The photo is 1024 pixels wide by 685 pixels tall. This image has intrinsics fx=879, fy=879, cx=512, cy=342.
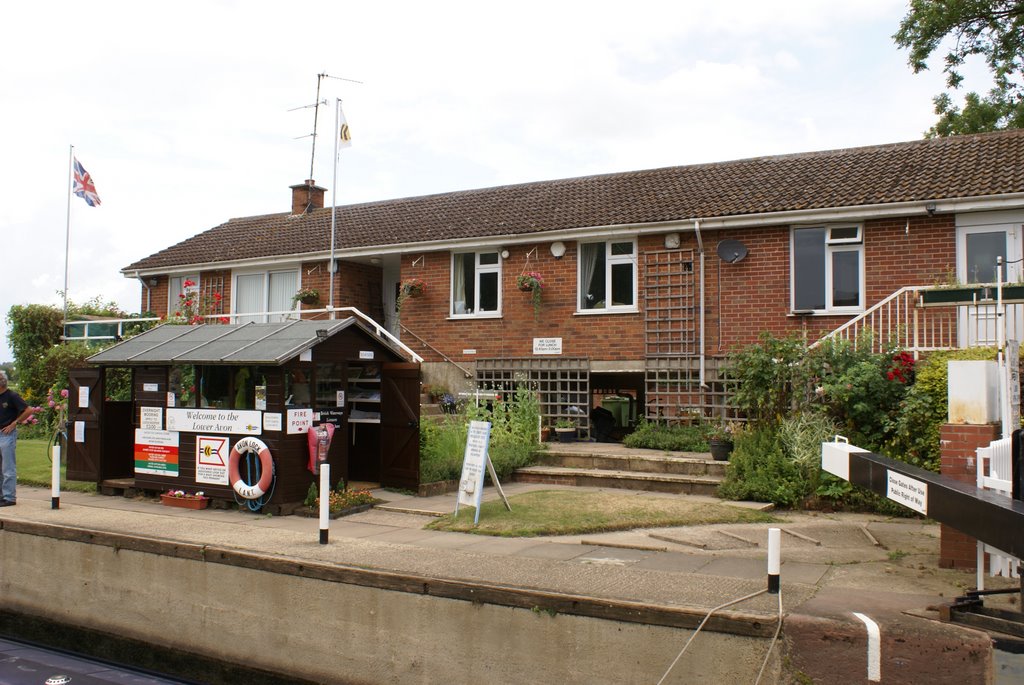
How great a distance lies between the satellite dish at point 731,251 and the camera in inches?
632

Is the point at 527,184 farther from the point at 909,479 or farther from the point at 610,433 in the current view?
the point at 909,479

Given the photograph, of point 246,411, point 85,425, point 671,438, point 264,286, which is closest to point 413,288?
point 264,286

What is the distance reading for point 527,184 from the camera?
21.9m

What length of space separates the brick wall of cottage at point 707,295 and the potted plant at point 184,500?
7.99 m

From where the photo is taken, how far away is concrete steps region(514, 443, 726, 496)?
1210cm

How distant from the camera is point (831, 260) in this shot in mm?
15531

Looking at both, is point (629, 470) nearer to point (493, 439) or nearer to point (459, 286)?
point (493, 439)

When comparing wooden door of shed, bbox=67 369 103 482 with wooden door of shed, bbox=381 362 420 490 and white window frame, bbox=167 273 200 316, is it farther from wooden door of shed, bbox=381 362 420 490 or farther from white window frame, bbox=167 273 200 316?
white window frame, bbox=167 273 200 316

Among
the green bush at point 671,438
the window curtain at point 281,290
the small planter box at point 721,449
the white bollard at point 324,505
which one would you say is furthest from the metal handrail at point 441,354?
the white bollard at point 324,505

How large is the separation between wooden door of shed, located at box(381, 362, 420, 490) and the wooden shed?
Answer: 0.05ft

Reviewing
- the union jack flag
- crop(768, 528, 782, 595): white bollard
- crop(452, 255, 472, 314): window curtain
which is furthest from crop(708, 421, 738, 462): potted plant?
the union jack flag

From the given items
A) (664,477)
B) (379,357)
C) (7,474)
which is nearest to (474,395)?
(379,357)

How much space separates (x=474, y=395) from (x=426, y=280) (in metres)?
4.74

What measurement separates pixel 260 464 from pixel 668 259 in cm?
901
